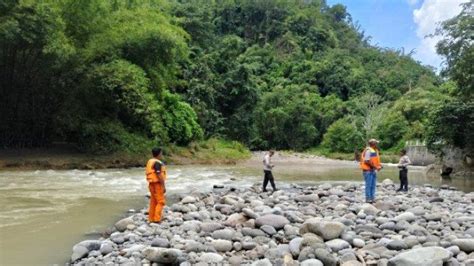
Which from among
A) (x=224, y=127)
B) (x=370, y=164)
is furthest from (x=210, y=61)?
(x=370, y=164)

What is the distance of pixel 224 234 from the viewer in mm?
7305

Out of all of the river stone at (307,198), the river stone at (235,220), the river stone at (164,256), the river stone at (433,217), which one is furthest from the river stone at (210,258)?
the river stone at (307,198)

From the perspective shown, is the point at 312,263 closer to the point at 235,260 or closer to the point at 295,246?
the point at 295,246

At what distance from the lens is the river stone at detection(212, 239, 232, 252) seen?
6727mm

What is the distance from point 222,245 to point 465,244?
3115 mm

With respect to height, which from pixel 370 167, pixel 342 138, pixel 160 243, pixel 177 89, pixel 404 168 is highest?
pixel 177 89

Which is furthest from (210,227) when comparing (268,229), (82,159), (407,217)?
(82,159)

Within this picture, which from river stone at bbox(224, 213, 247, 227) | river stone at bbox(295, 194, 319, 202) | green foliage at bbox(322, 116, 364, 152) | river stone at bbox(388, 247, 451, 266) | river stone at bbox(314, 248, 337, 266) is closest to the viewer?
river stone at bbox(388, 247, 451, 266)

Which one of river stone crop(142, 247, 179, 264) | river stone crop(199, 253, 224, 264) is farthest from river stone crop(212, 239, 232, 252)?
river stone crop(142, 247, 179, 264)

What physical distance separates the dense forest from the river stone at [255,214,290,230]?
1497 cm

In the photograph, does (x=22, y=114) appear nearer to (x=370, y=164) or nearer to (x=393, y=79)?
(x=370, y=164)

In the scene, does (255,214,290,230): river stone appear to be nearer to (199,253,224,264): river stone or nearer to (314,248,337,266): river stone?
(199,253,224,264): river stone

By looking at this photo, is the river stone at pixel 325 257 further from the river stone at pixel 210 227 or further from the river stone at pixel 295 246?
the river stone at pixel 210 227

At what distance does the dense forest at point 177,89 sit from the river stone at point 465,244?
623 inches
